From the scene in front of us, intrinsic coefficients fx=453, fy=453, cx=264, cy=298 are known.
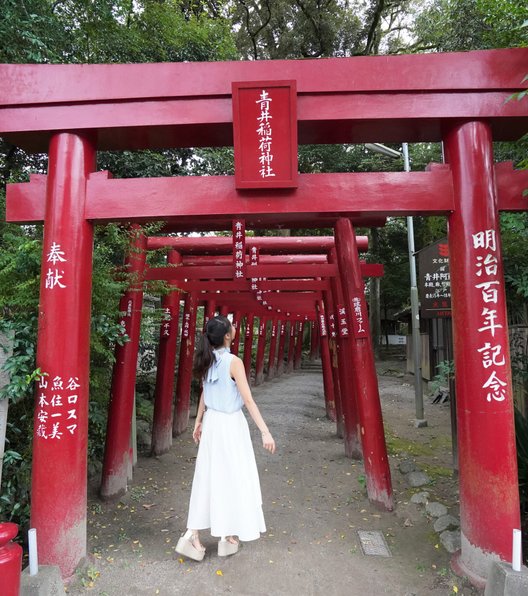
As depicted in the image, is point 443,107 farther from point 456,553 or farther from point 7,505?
point 7,505

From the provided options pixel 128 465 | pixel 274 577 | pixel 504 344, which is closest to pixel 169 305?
pixel 128 465

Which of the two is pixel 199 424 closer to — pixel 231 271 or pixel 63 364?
pixel 63 364

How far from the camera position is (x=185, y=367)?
890 cm

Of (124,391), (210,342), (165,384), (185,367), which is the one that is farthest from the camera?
(185,367)

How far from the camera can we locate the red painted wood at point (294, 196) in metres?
3.40

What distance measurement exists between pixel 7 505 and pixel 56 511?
0.55 metres

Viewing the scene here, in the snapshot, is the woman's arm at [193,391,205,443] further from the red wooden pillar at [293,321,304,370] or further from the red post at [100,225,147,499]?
the red wooden pillar at [293,321,304,370]

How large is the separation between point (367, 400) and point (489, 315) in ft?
6.41

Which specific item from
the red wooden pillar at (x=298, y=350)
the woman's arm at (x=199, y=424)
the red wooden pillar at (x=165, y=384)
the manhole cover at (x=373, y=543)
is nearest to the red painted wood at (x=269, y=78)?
the woman's arm at (x=199, y=424)

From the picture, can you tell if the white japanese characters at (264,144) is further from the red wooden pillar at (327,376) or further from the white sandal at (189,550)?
the red wooden pillar at (327,376)

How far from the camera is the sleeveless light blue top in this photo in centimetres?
326

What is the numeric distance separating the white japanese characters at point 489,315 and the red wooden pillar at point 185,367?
648 centimetres

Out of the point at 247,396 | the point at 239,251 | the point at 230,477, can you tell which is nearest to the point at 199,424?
the point at 230,477

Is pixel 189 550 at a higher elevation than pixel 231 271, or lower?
lower
